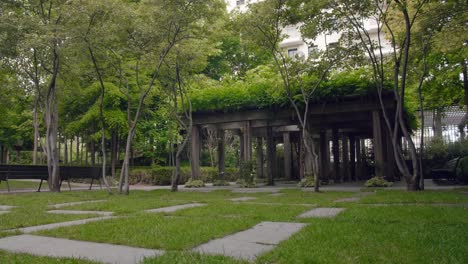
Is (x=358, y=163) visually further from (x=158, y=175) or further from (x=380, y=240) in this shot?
(x=380, y=240)

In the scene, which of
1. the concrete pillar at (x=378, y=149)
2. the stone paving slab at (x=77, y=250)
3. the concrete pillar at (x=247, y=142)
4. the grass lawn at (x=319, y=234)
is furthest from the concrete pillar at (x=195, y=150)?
the stone paving slab at (x=77, y=250)

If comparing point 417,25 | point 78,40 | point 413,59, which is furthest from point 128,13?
point 413,59

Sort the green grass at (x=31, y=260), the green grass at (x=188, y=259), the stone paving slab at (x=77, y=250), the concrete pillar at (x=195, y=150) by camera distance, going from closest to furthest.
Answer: the green grass at (x=188, y=259) → the green grass at (x=31, y=260) → the stone paving slab at (x=77, y=250) → the concrete pillar at (x=195, y=150)

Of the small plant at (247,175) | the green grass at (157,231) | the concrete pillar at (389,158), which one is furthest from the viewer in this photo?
the small plant at (247,175)

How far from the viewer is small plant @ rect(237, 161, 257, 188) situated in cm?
1500

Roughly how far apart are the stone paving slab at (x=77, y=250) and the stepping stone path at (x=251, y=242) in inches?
19.9

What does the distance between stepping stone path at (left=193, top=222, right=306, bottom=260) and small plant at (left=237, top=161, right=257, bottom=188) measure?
10267mm

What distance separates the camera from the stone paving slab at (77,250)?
123 inches

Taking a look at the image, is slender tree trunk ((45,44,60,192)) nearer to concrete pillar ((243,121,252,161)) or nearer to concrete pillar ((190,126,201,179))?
concrete pillar ((190,126,201,179))

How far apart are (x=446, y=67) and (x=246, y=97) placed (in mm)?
7713

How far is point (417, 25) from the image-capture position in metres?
10.6

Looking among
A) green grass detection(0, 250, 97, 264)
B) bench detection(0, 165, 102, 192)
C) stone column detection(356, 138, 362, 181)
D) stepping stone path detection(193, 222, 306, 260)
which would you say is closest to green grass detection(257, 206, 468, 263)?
stepping stone path detection(193, 222, 306, 260)

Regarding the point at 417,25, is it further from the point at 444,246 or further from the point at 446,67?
the point at 444,246

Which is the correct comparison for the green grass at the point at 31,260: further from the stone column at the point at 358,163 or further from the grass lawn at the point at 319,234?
the stone column at the point at 358,163
